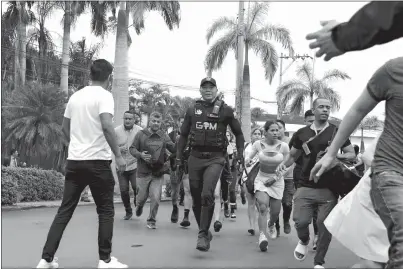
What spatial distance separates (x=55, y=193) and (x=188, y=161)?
782 centimetres

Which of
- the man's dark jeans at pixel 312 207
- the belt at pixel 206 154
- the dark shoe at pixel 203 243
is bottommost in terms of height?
the dark shoe at pixel 203 243

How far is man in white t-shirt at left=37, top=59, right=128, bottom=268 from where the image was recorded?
548 cm

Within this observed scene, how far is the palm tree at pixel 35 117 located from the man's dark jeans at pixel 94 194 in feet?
46.2

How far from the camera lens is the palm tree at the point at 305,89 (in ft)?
140

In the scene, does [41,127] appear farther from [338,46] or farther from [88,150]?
[338,46]

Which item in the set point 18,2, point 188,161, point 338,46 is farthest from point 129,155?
point 18,2

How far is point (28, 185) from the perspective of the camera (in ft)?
43.2

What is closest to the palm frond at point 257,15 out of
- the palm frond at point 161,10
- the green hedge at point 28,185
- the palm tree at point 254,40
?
the palm tree at point 254,40

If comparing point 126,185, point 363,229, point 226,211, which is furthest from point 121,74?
point 363,229

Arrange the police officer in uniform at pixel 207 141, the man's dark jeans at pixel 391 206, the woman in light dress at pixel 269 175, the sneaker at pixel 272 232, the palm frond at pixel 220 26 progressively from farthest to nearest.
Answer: the palm frond at pixel 220 26 → the sneaker at pixel 272 232 → the woman in light dress at pixel 269 175 → the police officer in uniform at pixel 207 141 → the man's dark jeans at pixel 391 206

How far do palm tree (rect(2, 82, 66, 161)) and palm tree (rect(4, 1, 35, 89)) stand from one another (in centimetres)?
1166

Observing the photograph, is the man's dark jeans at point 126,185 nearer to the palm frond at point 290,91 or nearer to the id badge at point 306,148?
the id badge at point 306,148

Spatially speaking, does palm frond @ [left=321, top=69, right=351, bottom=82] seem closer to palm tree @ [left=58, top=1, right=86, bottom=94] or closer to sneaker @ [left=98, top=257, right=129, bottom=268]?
palm tree @ [left=58, top=1, right=86, bottom=94]

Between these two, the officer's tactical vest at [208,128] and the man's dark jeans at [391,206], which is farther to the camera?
the officer's tactical vest at [208,128]
